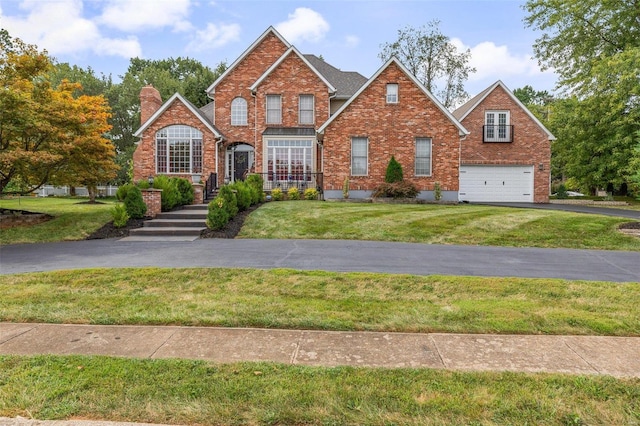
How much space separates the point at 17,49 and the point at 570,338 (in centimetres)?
1718

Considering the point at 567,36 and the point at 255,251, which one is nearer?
the point at 255,251

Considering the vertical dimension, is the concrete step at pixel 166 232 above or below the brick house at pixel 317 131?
below

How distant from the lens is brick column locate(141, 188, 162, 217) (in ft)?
45.2

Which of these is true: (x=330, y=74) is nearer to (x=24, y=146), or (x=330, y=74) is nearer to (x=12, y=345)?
(x=24, y=146)

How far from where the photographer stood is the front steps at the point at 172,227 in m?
11.9

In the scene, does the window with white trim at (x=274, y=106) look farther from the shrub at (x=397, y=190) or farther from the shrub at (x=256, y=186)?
the shrub at (x=397, y=190)

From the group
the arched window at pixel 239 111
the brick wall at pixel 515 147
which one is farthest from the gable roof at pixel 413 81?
the arched window at pixel 239 111

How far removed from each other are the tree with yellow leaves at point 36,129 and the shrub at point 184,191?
2.91 metres

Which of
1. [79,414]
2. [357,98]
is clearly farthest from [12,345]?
[357,98]

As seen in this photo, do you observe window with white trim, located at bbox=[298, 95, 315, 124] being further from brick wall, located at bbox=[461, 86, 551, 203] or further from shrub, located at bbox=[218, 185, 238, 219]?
shrub, located at bbox=[218, 185, 238, 219]

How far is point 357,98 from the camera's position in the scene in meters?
19.7

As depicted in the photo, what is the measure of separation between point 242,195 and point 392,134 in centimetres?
902

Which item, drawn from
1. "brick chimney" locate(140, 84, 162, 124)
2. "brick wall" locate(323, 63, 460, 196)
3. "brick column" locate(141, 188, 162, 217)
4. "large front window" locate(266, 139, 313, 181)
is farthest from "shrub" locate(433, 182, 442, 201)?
"brick chimney" locate(140, 84, 162, 124)

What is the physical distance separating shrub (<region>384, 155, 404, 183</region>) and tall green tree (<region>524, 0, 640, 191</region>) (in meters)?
12.6
